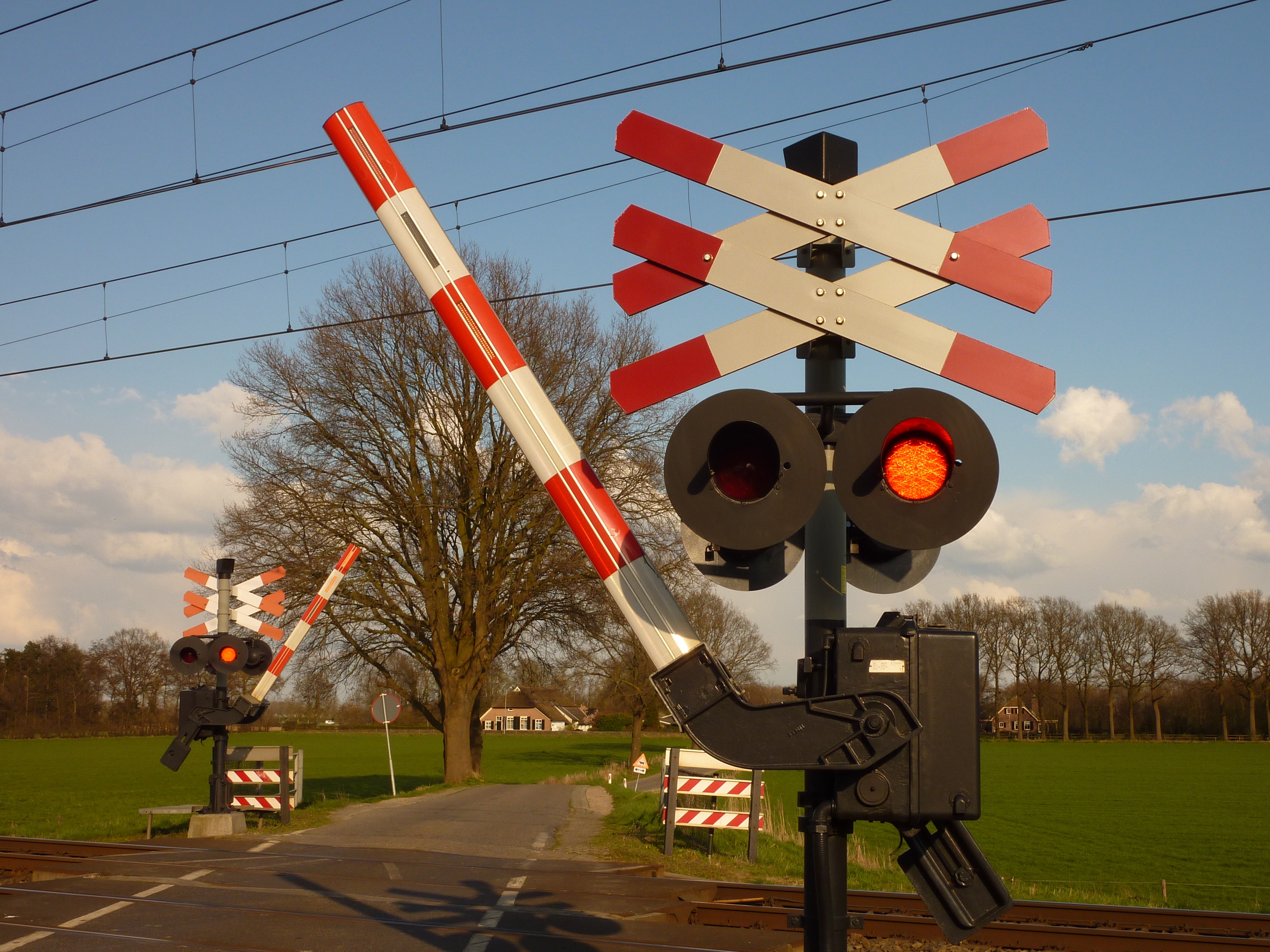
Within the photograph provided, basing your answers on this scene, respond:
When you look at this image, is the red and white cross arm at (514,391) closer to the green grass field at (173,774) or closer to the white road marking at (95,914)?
the white road marking at (95,914)

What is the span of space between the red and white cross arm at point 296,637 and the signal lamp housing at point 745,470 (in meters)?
13.2

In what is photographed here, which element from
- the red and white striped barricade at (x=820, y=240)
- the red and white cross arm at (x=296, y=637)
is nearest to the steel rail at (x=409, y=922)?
the red and white striped barricade at (x=820, y=240)

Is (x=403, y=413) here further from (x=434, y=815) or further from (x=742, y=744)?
(x=742, y=744)

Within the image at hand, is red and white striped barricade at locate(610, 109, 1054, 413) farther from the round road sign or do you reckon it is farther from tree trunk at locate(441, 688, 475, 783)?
tree trunk at locate(441, 688, 475, 783)

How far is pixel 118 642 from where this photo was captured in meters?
90.5

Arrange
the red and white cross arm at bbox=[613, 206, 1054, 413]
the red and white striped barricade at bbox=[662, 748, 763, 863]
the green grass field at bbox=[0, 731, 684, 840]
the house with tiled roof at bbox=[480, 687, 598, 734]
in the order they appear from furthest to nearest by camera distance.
A: the house with tiled roof at bbox=[480, 687, 598, 734]
the green grass field at bbox=[0, 731, 684, 840]
the red and white striped barricade at bbox=[662, 748, 763, 863]
the red and white cross arm at bbox=[613, 206, 1054, 413]

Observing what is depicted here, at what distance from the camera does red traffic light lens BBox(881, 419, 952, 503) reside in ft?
8.13

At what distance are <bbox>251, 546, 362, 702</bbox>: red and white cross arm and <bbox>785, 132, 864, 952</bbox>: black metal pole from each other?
43.1ft

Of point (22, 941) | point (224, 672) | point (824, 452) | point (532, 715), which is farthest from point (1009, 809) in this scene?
point (532, 715)

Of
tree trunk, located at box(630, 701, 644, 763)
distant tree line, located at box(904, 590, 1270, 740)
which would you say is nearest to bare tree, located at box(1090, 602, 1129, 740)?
Answer: distant tree line, located at box(904, 590, 1270, 740)

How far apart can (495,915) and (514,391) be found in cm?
626

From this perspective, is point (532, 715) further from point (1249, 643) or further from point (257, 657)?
point (257, 657)

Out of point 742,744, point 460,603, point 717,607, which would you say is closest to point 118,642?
point 717,607

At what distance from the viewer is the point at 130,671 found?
88.3 m
